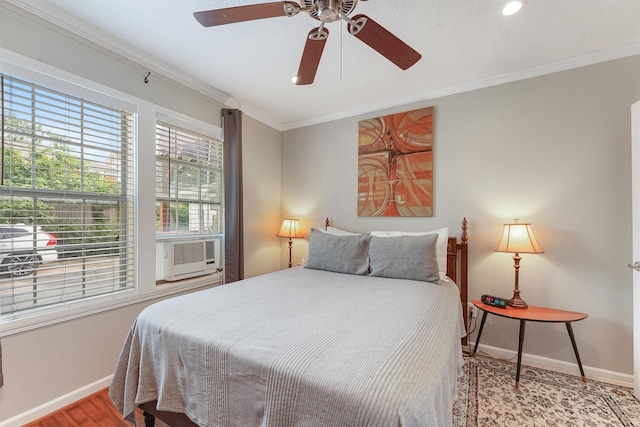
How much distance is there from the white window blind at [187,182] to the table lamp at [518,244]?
2776 millimetres

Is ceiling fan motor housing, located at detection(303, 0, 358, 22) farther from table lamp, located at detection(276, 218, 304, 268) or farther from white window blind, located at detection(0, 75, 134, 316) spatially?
table lamp, located at detection(276, 218, 304, 268)

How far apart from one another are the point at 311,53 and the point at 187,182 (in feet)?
6.00

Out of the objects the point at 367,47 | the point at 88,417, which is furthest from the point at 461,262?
the point at 88,417

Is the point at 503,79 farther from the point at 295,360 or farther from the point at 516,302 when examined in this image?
the point at 295,360

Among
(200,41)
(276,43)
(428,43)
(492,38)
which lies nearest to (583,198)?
(492,38)

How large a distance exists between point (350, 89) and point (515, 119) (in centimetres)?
155

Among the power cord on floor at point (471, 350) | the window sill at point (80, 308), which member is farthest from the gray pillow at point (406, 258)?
the window sill at point (80, 308)

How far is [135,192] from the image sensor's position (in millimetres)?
2186

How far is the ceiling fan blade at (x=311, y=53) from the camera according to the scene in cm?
133

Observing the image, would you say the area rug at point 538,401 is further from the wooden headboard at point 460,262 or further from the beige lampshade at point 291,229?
the beige lampshade at point 291,229

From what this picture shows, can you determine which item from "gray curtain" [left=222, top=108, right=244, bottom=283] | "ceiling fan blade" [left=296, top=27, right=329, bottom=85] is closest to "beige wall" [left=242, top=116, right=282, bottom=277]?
"gray curtain" [left=222, top=108, right=244, bottom=283]

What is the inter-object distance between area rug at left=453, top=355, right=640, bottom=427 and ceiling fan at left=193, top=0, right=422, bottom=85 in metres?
2.23

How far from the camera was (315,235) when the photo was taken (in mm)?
2775

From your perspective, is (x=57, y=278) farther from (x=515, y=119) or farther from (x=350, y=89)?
(x=515, y=119)
